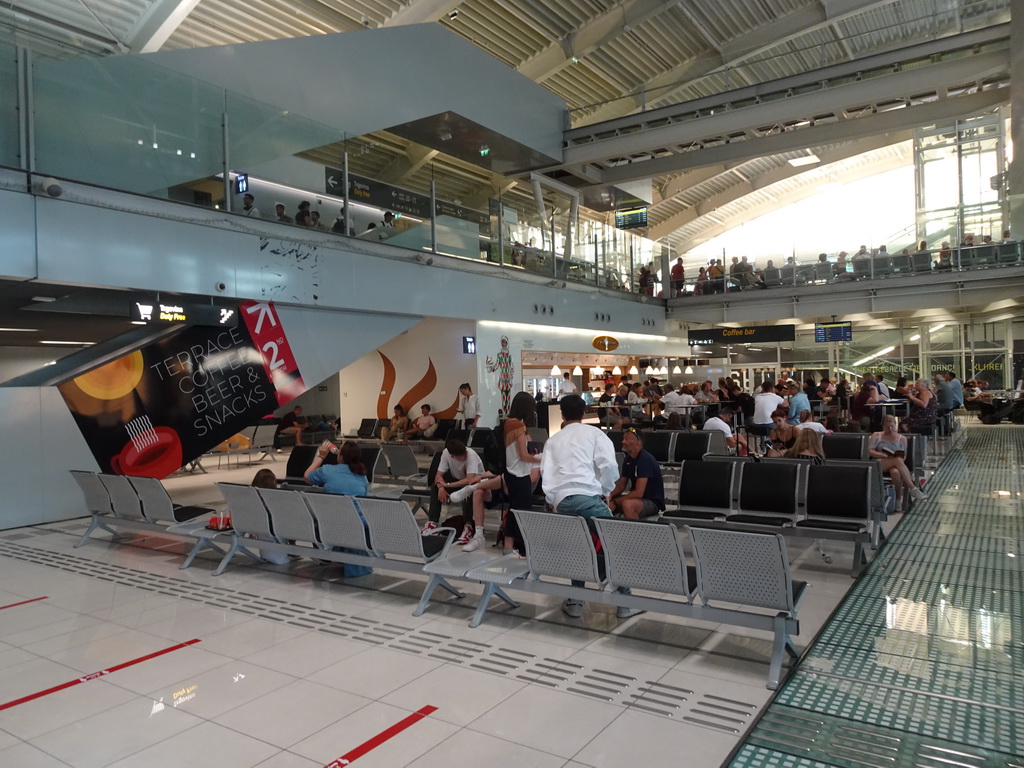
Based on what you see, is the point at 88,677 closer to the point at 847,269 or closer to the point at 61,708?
the point at 61,708

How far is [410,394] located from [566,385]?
5.43m

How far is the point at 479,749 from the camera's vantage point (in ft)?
10.3

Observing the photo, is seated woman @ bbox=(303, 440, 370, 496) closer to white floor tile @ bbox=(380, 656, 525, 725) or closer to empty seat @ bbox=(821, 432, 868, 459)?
white floor tile @ bbox=(380, 656, 525, 725)

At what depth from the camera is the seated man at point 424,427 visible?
47.9 feet

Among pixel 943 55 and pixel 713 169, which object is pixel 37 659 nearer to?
pixel 943 55

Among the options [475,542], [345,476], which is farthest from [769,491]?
[345,476]

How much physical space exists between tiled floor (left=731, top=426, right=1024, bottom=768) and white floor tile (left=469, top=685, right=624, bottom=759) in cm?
69

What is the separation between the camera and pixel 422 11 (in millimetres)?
15336

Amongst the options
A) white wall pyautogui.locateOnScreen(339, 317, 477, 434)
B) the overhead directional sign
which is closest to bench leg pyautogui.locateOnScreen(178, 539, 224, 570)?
the overhead directional sign

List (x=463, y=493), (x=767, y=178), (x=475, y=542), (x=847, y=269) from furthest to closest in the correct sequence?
(x=767, y=178) < (x=847, y=269) < (x=463, y=493) < (x=475, y=542)

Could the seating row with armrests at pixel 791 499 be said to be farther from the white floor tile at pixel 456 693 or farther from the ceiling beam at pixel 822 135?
the ceiling beam at pixel 822 135

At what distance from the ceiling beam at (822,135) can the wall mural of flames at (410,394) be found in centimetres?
836

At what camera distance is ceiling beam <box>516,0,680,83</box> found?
17.2m

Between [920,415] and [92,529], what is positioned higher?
[920,415]
